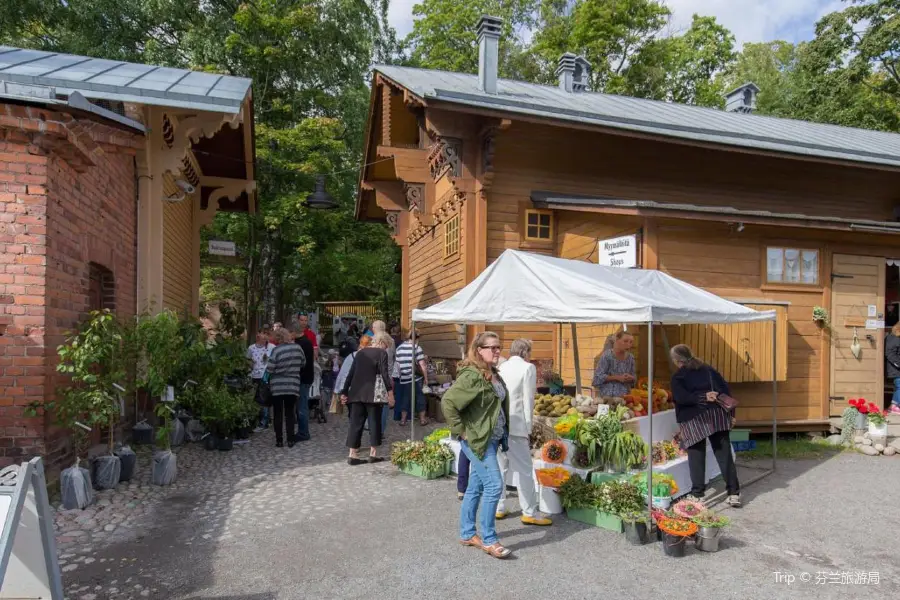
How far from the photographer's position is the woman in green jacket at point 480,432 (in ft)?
16.4

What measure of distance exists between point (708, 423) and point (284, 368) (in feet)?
18.3

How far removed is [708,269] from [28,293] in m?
8.32

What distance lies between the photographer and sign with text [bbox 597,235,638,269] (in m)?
9.34

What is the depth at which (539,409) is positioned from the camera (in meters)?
7.82

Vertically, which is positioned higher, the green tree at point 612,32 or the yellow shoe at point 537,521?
the green tree at point 612,32

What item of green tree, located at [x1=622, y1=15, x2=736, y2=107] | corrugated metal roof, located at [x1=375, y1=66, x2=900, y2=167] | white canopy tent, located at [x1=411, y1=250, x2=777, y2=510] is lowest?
white canopy tent, located at [x1=411, y1=250, x2=777, y2=510]

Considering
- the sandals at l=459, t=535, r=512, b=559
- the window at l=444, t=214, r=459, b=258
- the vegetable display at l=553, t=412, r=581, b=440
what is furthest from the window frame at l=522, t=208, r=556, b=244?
the sandals at l=459, t=535, r=512, b=559

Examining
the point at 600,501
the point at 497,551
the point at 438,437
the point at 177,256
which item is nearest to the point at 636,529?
the point at 600,501

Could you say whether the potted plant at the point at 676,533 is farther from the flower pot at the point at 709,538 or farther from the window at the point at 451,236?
the window at the point at 451,236

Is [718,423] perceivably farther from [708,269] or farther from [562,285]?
[708,269]

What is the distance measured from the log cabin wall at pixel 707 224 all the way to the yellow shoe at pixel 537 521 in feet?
13.8

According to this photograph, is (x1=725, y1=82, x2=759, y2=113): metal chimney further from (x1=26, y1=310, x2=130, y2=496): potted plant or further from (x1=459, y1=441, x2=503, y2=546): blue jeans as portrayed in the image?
(x1=26, y1=310, x2=130, y2=496): potted plant

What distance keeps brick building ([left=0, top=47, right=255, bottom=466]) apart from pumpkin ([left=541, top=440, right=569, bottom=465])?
4.61m

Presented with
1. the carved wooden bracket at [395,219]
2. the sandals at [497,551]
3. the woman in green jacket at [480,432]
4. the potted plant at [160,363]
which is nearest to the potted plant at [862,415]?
the woman in green jacket at [480,432]
